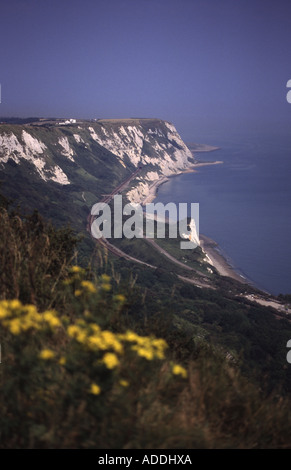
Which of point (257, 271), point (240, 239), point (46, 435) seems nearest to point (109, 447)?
point (46, 435)

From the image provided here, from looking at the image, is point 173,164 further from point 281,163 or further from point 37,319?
point 37,319

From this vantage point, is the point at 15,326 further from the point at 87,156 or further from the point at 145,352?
the point at 87,156

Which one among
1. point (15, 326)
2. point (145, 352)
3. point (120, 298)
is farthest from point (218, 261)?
point (15, 326)

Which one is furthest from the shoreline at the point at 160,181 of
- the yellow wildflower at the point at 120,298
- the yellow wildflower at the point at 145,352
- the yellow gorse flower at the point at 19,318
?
the yellow wildflower at the point at 145,352

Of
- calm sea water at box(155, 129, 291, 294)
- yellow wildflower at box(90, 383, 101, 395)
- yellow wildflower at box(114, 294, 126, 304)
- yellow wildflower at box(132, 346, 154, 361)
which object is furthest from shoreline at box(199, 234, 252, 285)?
yellow wildflower at box(90, 383, 101, 395)

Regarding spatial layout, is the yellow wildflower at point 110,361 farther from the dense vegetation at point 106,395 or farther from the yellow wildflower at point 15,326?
the yellow wildflower at point 15,326

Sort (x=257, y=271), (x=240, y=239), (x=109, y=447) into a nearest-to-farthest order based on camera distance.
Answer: (x=109, y=447) < (x=257, y=271) < (x=240, y=239)

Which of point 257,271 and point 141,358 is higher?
point 141,358
